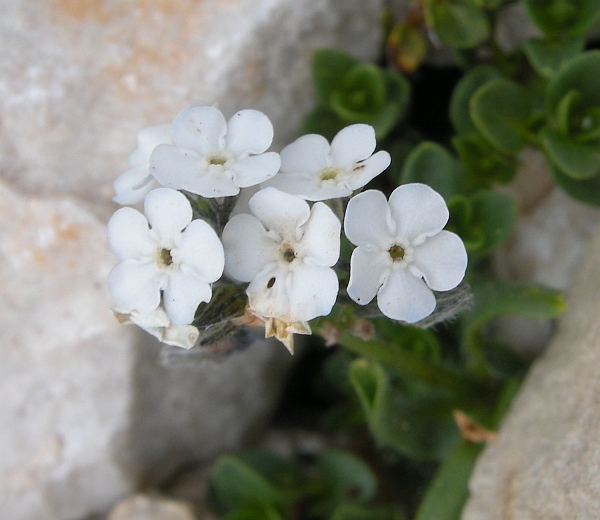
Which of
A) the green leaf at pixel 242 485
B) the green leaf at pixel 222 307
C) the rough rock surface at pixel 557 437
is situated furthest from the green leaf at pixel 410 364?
the green leaf at pixel 242 485

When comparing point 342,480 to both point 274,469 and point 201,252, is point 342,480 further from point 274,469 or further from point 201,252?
point 201,252

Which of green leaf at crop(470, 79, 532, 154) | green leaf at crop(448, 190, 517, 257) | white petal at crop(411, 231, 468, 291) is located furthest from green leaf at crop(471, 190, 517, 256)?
white petal at crop(411, 231, 468, 291)

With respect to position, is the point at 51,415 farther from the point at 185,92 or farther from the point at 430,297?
the point at 430,297

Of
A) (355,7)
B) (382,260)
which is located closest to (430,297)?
(382,260)

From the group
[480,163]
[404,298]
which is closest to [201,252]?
[404,298]

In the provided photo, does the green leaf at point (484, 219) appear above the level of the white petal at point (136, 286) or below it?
below

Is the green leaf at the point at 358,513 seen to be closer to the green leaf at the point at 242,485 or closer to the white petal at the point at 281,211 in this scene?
the green leaf at the point at 242,485

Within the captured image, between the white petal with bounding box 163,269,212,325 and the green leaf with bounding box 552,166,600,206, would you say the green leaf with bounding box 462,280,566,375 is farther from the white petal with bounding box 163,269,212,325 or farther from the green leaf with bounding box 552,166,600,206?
the white petal with bounding box 163,269,212,325

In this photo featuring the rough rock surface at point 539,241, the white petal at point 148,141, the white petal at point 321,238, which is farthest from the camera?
the rough rock surface at point 539,241
